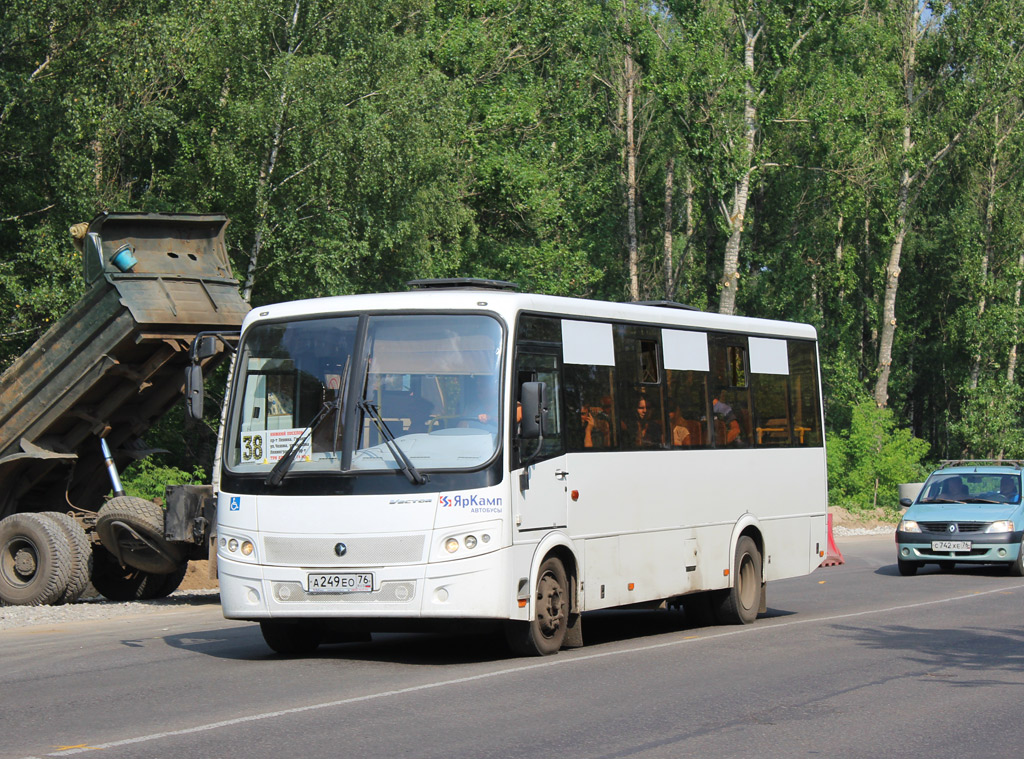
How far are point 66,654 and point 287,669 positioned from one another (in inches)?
97.0

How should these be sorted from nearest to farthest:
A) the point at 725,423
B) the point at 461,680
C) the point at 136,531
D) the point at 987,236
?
the point at 461,680, the point at 725,423, the point at 136,531, the point at 987,236

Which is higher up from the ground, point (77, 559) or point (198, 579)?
point (77, 559)

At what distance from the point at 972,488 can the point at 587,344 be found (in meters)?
12.6

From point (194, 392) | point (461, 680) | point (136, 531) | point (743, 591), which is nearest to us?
point (461, 680)

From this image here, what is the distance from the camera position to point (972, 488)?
22.3m

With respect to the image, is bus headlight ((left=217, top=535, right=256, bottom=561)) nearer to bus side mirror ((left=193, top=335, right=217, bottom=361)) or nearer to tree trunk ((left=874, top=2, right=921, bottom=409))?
bus side mirror ((left=193, top=335, right=217, bottom=361))

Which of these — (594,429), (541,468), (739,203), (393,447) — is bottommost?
(541,468)

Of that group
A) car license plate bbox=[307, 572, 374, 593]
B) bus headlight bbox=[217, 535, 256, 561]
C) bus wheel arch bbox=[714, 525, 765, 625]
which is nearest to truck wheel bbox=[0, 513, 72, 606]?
bus headlight bbox=[217, 535, 256, 561]

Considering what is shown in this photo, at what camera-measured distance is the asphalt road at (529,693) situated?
740cm

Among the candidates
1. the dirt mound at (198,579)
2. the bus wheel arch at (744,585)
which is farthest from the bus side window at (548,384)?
the dirt mound at (198,579)

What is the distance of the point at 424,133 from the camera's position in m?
32.2

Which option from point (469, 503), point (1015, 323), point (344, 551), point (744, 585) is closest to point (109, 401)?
point (344, 551)

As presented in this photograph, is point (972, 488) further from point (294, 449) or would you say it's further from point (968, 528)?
point (294, 449)

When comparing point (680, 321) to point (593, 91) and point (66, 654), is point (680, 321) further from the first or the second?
point (593, 91)
